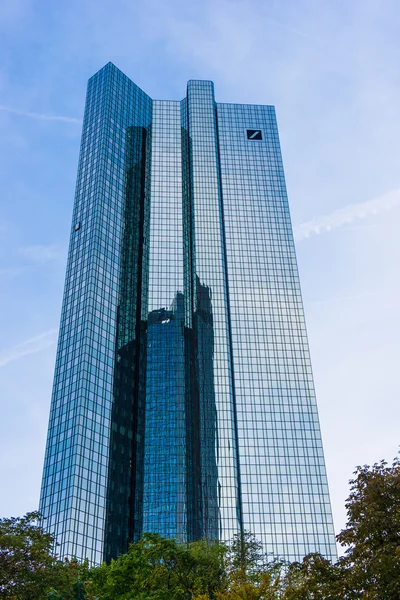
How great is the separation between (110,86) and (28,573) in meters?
149

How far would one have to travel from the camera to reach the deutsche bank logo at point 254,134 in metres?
180

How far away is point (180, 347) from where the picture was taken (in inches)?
5719

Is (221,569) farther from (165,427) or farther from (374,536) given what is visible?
(165,427)

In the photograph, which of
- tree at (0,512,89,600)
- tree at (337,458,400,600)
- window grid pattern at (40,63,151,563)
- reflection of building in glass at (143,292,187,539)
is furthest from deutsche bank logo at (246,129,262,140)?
tree at (337,458,400,600)

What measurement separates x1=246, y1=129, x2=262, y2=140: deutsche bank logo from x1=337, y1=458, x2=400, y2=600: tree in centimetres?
15476

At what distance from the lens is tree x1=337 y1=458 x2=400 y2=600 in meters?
30.8

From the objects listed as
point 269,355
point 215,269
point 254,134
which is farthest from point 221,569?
point 254,134

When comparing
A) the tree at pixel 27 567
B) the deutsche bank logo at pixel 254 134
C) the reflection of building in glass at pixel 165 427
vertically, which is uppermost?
the deutsche bank logo at pixel 254 134

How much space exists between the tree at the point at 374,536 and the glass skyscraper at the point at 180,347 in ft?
254

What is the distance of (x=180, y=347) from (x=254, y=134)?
71930 mm

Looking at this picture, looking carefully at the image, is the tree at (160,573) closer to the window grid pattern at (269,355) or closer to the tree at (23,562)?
the tree at (23,562)

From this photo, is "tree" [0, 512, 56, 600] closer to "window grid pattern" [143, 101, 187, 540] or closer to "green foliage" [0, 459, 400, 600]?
"green foliage" [0, 459, 400, 600]

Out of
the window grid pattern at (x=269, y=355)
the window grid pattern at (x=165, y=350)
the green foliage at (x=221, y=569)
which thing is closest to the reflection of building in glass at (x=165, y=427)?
the window grid pattern at (x=165, y=350)

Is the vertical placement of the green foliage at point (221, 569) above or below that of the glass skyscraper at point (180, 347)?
below
